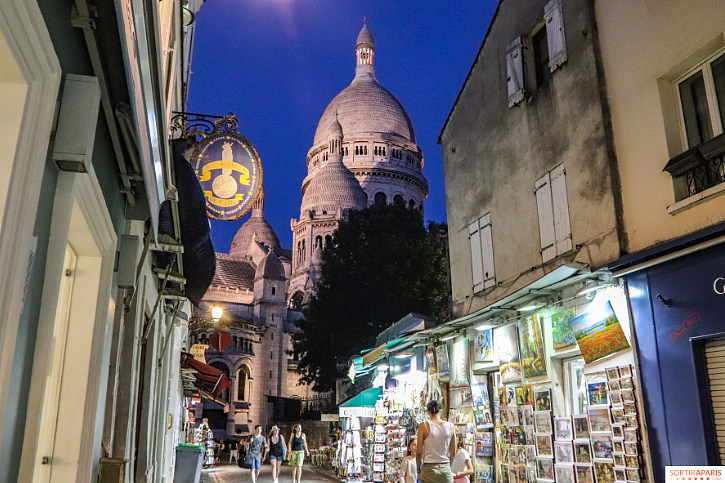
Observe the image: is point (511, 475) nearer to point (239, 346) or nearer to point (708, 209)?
point (708, 209)

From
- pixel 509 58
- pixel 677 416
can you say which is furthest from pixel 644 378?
pixel 509 58

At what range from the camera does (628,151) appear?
8.35 metres

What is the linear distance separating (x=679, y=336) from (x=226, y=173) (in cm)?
598

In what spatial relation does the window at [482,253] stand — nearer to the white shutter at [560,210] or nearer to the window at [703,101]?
the white shutter at [560,210]

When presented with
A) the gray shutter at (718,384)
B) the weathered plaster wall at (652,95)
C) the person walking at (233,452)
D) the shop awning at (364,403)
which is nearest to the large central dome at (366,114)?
the person walking at (233,452)

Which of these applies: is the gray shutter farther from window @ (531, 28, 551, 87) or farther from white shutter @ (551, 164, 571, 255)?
window @ (531, 28, 551, 87)

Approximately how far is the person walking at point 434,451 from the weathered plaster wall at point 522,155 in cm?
308

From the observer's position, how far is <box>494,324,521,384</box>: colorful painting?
9.52 meters

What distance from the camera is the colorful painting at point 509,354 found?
9.52 meters

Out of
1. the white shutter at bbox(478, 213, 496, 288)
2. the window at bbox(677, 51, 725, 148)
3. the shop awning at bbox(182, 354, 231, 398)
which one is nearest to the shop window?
the white shutter at bbox(478, 213, 496, 288)

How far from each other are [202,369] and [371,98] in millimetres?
62225

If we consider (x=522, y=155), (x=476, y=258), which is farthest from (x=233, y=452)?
(x=522, y=155)

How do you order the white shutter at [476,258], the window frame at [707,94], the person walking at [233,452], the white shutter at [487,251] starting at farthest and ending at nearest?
1. the person walking at [233,452]
2. the white shutter at [476,258]
3. the white shutter at [487,251]
4. the window frame at [707,94]

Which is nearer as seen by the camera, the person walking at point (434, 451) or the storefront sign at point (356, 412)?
the person walking at point (434, 451)
